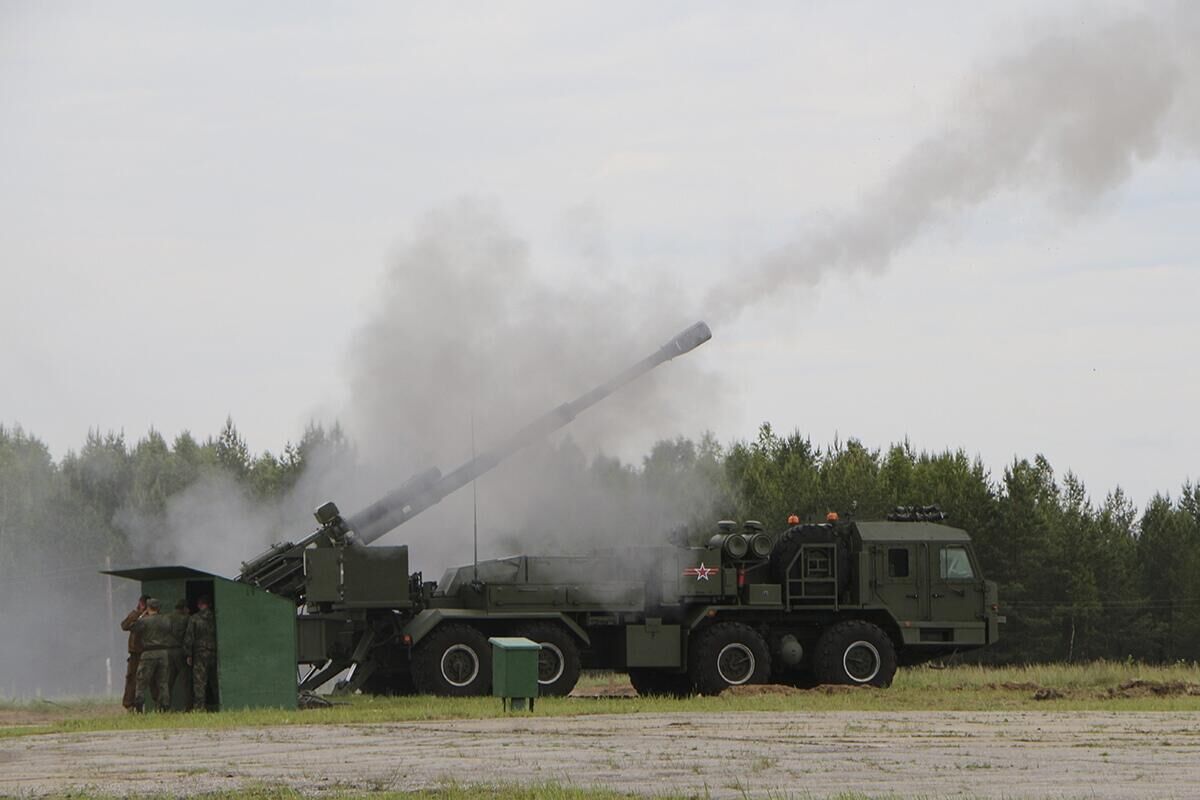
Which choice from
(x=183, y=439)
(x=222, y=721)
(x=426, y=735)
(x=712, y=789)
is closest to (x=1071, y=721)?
(x=426, y=735)

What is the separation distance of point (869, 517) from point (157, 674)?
42157 mm

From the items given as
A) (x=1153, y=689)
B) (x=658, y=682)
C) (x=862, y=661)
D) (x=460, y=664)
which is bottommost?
(x=658, y=682)

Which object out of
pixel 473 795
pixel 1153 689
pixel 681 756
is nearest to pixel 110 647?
pixel 1153 689

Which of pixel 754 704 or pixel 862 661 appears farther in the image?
pixel 862 661

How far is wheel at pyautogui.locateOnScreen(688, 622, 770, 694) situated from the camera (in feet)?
94.7

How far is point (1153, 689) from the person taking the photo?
27.9 metres

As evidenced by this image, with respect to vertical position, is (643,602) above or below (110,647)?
above

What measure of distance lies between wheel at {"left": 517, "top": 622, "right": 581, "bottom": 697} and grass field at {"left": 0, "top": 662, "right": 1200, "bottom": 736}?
0.68 meters

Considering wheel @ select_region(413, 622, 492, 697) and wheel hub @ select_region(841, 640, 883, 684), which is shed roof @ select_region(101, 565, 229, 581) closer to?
wheel @ select_region(413, 622, 492, 697)

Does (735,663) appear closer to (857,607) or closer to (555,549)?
(857,607)

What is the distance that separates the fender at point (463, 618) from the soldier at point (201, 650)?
3226 mm

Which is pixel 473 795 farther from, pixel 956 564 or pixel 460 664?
pixel 956 564

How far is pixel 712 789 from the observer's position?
538 inches

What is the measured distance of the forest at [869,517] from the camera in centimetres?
6056
